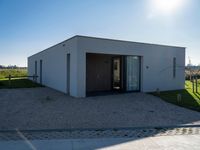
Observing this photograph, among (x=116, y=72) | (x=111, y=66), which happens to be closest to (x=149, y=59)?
(x=116, y=72)

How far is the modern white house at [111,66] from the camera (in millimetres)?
8727

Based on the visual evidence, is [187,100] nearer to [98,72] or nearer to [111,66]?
[111,66]

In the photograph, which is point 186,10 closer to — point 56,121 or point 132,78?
point 132,78

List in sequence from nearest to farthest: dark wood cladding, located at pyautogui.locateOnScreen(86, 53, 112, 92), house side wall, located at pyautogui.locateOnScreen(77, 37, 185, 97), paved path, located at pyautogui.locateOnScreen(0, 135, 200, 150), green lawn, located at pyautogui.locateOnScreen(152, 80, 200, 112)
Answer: paved path, located at pyautogui.locateOnScreen(0, 135, 200, 150) → green lawn, located at pyautogui.locateOnScreen(152, 80, 200, 112) → house side wall, located at pyautogui.locateOnScreen(77, 37, 185, 97) → dark wood cladding, located at pyautogui.locateOnScreen(86, 53, 112, 92)

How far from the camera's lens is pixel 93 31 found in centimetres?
1080

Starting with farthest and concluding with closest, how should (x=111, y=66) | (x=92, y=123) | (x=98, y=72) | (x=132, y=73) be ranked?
(x=111, y=66) → (x=98, y=72) → (x=132, y=73) → (x=92, y=123)

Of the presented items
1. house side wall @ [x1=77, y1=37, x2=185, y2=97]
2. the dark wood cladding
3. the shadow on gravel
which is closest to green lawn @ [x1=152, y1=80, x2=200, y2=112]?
the shadow on gravel

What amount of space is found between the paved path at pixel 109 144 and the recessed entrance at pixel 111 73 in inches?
283

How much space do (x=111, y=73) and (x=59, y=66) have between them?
3.96 m

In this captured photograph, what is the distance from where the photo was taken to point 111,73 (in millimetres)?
→ 12539

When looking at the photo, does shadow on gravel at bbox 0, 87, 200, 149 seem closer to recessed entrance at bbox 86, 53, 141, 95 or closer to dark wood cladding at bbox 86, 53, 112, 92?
recessed entrance at bbox 86, 53, 141, 95

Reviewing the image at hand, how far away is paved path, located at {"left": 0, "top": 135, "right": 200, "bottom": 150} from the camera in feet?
10.1

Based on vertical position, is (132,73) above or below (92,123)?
above

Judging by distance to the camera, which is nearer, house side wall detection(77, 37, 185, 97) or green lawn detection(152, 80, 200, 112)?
green lawn detection(152, 80, 200, 112)
